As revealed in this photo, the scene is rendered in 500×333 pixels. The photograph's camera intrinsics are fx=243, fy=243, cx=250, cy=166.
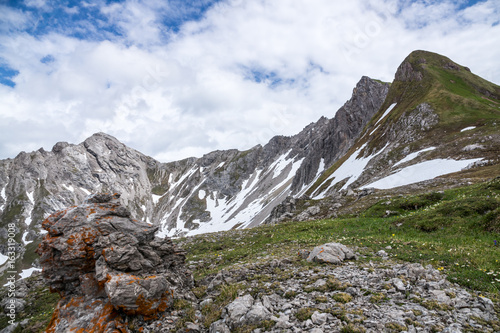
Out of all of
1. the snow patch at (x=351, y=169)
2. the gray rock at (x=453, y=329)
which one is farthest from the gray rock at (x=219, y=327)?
the snow patch at (x=351, y=169)

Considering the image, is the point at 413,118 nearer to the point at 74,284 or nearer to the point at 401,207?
the point at 401,207

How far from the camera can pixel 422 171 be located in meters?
46.6

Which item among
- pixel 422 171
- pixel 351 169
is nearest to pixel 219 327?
pixel 422 171

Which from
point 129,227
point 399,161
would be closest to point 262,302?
point 129,227

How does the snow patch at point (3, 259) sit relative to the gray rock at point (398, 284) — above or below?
above

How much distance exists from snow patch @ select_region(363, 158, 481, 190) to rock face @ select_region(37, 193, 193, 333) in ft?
146

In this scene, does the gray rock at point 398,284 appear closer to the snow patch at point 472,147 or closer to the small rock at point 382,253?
the small rock at point 382,253

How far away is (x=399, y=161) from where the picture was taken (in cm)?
5916

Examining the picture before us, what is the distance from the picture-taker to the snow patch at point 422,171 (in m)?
42.9

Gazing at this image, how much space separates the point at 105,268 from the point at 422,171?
53.5 meters

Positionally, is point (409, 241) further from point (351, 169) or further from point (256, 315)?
point (351, 169)

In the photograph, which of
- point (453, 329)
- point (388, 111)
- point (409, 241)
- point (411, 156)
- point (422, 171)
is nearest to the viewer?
point (453, 329)

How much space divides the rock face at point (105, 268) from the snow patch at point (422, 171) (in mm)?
44528

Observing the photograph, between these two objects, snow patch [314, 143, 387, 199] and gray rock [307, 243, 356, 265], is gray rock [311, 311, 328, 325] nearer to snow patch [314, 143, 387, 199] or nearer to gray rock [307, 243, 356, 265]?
gray rock [307, 243, 356, 265]
